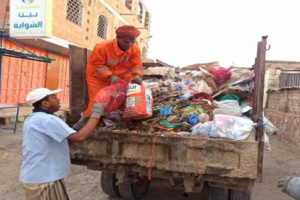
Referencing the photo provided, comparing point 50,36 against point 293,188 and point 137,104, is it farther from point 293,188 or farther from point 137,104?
point 293,188

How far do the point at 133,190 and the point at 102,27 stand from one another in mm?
13162

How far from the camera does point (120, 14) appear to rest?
17.6 m

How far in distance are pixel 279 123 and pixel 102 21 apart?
10297 millimetres

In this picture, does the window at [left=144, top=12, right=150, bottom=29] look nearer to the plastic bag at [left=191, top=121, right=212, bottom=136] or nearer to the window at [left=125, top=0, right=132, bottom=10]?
the window at [left=125, top=0, right=132, bottom=10]

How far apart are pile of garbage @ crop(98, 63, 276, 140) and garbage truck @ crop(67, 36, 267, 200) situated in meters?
0.21

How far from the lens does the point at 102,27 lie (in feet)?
51.5

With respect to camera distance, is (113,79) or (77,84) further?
(77,84)

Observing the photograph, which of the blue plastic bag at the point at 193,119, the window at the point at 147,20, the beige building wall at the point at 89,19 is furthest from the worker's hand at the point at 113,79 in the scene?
the window at the point at 147,20

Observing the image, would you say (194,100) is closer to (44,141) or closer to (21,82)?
(44,141)

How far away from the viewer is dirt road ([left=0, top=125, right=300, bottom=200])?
13.4 ft

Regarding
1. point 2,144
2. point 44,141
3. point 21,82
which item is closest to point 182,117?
point 44,141

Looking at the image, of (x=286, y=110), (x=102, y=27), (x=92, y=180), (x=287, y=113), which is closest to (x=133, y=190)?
(x=92, y=180)

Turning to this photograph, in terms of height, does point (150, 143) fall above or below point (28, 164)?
above

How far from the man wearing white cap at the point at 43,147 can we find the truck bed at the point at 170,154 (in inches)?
18.7
